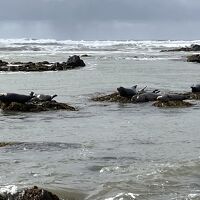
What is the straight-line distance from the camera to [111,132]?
11164mm

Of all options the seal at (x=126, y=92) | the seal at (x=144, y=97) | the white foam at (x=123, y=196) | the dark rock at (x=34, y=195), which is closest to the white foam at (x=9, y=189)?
the dark rock at (x=34, y=195)

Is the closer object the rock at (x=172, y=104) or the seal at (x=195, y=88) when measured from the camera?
the rock at (x=172, y=104)

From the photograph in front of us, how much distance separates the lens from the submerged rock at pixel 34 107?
48.7 ft

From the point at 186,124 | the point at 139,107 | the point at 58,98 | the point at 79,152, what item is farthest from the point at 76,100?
the point at 79,152

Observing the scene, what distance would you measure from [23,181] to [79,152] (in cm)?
211

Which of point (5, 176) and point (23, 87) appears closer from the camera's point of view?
point (5, 176)

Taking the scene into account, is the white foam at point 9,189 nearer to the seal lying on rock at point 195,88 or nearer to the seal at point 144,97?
the seal at point 144,97

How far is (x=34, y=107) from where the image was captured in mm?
14898

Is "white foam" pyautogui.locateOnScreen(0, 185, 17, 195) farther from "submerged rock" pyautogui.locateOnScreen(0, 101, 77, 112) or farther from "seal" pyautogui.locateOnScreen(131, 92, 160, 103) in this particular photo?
"seal" pyautogui.locateOnScreen(131, 92, 160, 103)

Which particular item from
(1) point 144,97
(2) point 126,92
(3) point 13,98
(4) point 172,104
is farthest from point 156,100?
(3) point 13,98

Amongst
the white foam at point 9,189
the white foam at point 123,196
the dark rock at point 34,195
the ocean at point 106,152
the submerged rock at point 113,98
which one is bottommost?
the white foam at point 123,196

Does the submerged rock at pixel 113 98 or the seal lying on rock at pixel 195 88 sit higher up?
the seal lying on rock at pixel 195 88

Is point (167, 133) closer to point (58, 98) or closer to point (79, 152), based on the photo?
point (79, 152)

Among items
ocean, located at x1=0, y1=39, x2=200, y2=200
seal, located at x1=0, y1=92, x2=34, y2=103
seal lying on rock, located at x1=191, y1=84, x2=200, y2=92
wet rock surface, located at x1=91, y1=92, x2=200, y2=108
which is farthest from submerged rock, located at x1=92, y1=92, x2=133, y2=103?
seal, located at x1=0, y1=92, x2=34, y2=103
